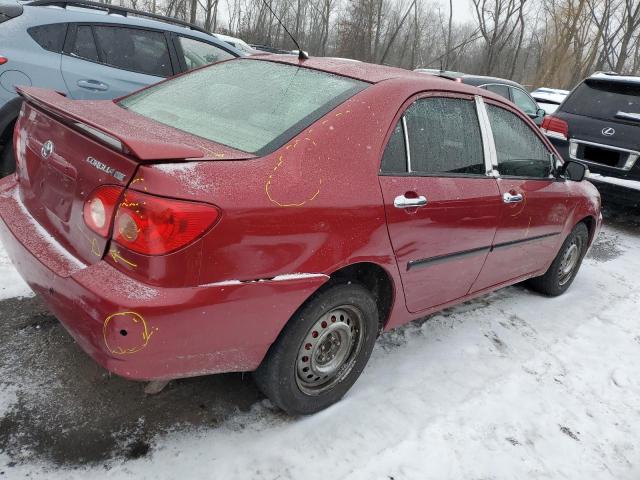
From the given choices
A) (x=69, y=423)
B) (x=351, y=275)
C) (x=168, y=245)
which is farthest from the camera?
(x=351, y=275)

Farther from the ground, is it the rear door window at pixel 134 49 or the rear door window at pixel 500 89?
the rear door window at pixel 500 89

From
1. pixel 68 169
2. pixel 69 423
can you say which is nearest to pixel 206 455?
pixel 69 423

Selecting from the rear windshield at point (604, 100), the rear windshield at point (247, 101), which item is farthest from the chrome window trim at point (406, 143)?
the rear windshield at point (604, 100)

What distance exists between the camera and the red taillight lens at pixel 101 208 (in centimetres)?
188

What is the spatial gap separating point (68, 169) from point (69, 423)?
1.06m

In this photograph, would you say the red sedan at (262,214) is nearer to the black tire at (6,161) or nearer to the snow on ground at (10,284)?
the snow on ground at (10,284)

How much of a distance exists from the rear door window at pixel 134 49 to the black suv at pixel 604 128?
188 inches

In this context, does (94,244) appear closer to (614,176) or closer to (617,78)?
(614,176)

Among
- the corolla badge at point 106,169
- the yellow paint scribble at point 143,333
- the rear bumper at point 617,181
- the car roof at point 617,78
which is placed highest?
the car roof at point 617,78

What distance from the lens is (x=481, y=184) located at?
300 cm

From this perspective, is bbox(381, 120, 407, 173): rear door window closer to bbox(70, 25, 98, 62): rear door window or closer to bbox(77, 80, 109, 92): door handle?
bbox(77, 80, 109, 92): door handle

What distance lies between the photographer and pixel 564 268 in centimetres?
445

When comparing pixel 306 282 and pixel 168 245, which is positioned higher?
pixel 168 245

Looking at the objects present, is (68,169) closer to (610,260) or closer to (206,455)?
(206,455)
